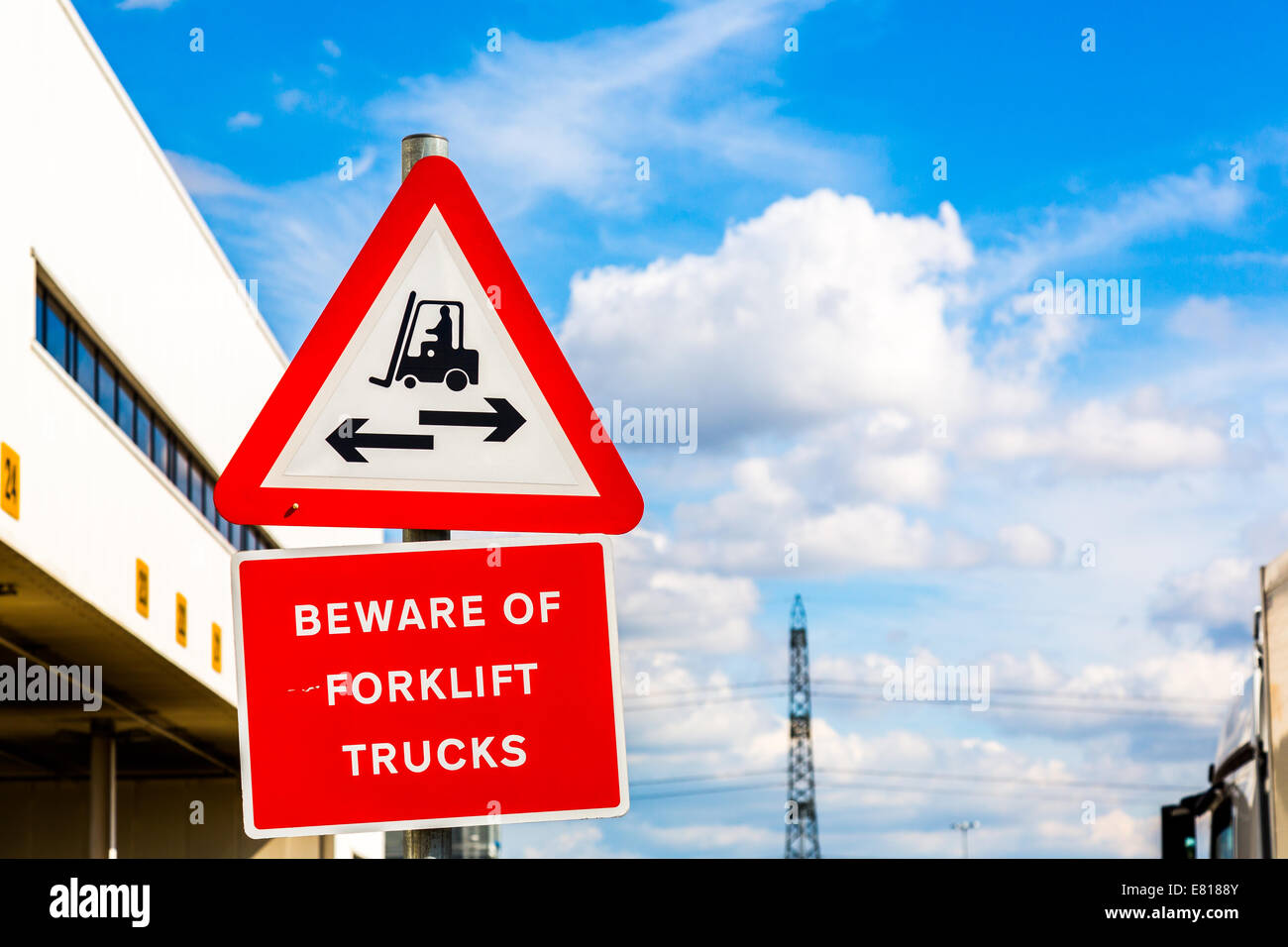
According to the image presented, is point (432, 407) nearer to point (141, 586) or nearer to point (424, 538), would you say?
point (424, 538)

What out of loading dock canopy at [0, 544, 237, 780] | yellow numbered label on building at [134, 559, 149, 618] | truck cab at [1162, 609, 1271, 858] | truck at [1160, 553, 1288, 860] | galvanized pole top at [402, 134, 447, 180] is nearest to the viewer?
galvanized pole top at [402, 134, 447, 180]

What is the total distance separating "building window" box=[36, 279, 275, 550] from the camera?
17484 millimetres

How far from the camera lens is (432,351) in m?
2.97

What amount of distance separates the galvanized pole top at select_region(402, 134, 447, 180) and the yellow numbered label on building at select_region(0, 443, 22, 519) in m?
12.9

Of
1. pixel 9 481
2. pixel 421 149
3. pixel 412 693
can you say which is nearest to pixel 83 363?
pixel 9 481

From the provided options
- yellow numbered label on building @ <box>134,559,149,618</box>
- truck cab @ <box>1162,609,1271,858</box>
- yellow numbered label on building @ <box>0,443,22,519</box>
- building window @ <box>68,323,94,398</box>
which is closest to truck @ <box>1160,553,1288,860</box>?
truck cab @ <box>1162,609,1271,858</box>

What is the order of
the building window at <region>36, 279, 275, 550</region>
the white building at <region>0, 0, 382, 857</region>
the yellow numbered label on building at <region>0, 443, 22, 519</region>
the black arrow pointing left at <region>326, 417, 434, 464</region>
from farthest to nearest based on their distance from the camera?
1. the building window at <region>36, 279, 275, 550</region>
2. the white building at <region>0, 0, 382, 857</region>
3. the yellow numbered label on building at <region>0, 443, 22, 519</region>
4. the black arrow pointing left at <region>326, 417, 434, 464</region>

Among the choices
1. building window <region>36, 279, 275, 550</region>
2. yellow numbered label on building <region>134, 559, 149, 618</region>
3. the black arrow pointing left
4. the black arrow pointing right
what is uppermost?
building window <region>36, 279, 275, 550</region>

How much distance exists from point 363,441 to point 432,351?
0.22 metres

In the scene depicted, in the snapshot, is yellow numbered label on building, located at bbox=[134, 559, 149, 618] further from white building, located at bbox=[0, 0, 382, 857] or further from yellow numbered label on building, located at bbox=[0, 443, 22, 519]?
yellow numbered label on building, located at bbox=[0, 443, 22, 519]

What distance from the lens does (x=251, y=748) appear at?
2.79 m

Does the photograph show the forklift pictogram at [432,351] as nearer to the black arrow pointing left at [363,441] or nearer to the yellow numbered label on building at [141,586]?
the black arrow pointing left at [363,441]

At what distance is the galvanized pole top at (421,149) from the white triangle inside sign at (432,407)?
4.5 inches
